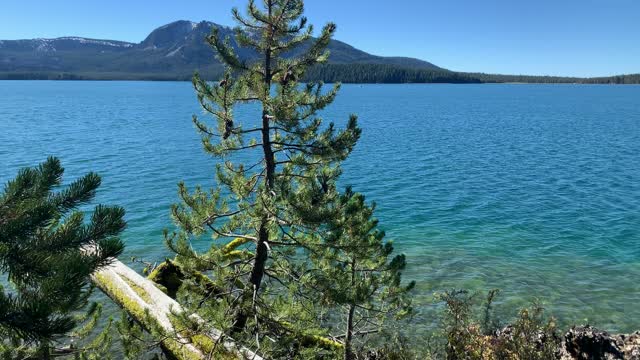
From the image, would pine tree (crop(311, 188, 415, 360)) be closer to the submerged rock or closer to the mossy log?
the mossy log

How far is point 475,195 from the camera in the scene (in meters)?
38.6

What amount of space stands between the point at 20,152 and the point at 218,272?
4897cm

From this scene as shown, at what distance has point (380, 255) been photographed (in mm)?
13031

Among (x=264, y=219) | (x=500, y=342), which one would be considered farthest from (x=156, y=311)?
(x=500, y=342)

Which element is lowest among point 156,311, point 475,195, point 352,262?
point 475,195

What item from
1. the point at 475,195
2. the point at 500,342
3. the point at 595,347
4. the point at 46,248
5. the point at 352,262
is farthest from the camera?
the point at 475,195

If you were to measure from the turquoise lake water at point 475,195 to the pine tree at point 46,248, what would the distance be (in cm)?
1624

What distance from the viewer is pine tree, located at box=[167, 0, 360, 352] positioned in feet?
36.0

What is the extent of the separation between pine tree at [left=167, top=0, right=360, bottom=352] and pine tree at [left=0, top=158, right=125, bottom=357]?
517 cm

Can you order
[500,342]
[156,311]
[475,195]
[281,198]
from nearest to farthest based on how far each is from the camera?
[281,198], [500,342], [156,311], [475,195]

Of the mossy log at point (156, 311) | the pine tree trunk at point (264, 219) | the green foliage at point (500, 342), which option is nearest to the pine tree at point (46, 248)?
the pine tree trunk at point (264, 219)

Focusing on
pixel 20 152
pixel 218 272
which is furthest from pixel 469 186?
pixel 20 152

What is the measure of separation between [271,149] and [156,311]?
7173 mm

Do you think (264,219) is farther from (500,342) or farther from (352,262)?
(500,342)
